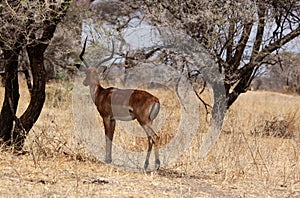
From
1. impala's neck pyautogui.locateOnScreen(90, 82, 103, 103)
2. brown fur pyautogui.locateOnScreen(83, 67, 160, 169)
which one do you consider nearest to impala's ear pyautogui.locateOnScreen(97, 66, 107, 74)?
brown fur pyautogui.locateOnScreen(83, 67, 160, 169)

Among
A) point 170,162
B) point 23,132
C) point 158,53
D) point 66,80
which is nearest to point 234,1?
point 158,53

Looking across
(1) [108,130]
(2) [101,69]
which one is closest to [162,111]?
(2) [101,69]

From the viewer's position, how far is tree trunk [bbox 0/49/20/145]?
7.24m

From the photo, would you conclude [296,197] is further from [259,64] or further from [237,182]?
[259,64]

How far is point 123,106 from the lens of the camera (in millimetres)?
6645

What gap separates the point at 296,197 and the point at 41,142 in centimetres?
338

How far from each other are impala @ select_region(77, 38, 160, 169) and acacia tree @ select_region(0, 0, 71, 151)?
63cm

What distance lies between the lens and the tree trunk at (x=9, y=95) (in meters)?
7.24

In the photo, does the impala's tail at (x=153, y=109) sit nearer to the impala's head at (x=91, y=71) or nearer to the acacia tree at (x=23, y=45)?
the impala's head at (x=91, y=71)

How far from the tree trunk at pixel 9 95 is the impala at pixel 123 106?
3.13 feet

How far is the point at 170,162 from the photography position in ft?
22.3

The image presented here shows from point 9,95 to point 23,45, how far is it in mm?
809

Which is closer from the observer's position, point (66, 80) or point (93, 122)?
point (93, 122)

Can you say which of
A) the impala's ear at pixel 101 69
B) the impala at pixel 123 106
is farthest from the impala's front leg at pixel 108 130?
the impala's ear at pixel 101 69
